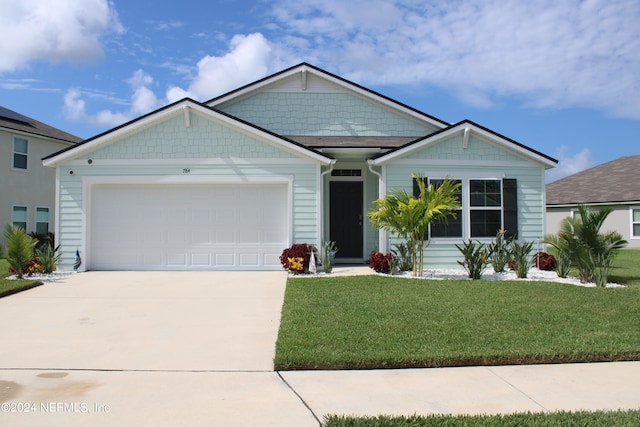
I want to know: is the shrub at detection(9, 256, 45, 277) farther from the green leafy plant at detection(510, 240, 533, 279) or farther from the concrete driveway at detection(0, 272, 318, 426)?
the green leafy plant at detection(510, 240, 533, 279)

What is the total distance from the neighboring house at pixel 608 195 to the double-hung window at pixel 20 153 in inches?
909

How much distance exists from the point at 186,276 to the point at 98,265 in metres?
2.73

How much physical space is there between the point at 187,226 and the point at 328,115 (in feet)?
19.5

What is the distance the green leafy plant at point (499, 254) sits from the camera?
1246 centimetres

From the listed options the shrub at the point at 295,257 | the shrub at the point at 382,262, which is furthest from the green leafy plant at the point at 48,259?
the shrub at the point at 382,262

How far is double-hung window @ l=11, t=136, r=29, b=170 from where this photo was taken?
20.4 metres

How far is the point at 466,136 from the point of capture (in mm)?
13031

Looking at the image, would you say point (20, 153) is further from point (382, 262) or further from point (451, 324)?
point (451, 324)

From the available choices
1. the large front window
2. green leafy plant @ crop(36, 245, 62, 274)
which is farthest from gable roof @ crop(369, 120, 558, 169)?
green leafy plant @ crop(36, 245, 62, 274)

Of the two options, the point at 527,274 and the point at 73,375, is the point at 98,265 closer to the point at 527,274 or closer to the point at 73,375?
the point at 73,375

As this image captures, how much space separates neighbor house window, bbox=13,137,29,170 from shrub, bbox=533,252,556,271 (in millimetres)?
19750

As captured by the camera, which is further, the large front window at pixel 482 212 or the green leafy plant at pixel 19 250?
the large front window at pixel 482 212

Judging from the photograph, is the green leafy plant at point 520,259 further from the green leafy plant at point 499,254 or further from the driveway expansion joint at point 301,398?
the driveway expansion joint at point 301,398

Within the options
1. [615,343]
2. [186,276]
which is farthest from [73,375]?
[186,276]
